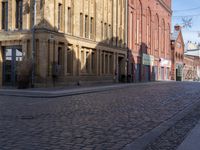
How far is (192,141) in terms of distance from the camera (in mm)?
7941

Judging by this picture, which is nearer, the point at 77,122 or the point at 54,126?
the point at 54,126

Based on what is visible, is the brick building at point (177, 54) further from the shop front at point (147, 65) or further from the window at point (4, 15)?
the window at point (4, 15)

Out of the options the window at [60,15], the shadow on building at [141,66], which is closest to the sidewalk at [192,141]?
the window at [60,15]

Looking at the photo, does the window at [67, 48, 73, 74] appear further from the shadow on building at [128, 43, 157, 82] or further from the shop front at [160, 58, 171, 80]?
the shop front at [160, 58, 171, 80]

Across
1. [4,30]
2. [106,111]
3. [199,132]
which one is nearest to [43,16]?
[4,30]

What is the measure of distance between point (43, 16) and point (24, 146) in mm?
22817

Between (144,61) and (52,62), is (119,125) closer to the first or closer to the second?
(52,62)

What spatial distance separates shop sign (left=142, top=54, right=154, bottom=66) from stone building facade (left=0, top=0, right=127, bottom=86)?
17183 millimetres

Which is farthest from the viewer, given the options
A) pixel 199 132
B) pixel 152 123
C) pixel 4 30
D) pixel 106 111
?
pixel 4 30

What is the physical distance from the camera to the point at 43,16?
28969mm

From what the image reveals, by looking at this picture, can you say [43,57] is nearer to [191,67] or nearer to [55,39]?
[55,39]

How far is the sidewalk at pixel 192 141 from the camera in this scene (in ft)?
23.9

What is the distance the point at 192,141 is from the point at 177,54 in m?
76.1

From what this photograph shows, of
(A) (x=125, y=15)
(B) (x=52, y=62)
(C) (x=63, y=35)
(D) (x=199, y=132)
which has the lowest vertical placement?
(D) (x=199, y=132)
